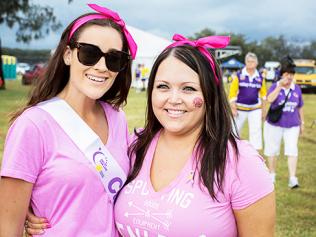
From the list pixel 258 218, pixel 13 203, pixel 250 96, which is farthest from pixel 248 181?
pixel 250 96

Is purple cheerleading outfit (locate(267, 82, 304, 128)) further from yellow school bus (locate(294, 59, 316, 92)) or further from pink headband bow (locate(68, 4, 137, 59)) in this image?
yellow school bus (locate(294, 59, 316, 92))

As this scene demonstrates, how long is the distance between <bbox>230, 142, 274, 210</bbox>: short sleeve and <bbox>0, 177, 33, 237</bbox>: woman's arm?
36.1 inches

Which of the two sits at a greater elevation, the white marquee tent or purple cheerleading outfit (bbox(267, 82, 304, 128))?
the white marquee tent

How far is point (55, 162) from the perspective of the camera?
201cm

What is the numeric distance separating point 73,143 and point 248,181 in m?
0.83

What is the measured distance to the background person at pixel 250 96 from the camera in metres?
→ 7.96

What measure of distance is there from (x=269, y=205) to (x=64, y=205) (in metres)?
0.93

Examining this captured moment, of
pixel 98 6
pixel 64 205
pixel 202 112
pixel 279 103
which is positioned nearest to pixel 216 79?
pixel 202 112

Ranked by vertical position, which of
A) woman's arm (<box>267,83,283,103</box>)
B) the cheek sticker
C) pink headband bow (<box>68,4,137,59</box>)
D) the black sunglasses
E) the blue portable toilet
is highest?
pink headband bow (<box>68,4,137,59</box>)

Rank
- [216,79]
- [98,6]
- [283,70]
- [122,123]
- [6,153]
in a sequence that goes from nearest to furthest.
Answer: [6,153], [216,79], [98,6], [122,123], [283,70]

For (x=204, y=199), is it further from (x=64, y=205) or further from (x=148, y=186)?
(x=64, y=205)

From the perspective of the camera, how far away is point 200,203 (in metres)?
2.03

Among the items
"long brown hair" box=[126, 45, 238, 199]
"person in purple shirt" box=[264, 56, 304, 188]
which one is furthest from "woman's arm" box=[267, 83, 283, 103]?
"long brown hair" box=[126, 45, 238, 199]

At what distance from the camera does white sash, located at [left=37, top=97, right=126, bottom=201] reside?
2.13m
